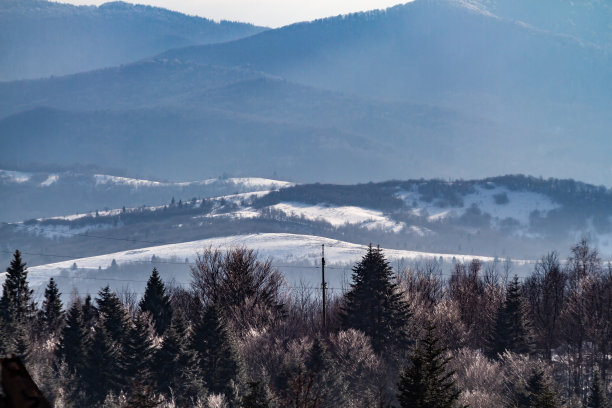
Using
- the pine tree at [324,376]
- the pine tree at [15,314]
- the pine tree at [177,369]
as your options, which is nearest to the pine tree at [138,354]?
the pine tree at [177,369]

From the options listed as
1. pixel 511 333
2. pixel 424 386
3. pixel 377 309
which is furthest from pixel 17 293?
pixel 424 386

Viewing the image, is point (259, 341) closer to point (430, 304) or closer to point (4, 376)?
point (430, 304)

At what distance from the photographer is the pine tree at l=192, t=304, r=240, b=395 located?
5797 centimetres

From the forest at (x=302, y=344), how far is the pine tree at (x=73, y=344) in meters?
0.10

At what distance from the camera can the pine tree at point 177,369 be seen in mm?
56531

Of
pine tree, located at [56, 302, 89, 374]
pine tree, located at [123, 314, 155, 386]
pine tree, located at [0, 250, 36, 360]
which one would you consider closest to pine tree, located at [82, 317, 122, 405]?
pine tree, located at [123, 314, 155, 386]

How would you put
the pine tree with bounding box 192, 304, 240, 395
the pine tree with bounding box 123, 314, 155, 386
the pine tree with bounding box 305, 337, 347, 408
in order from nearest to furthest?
the pine tree with bounding box 305, 337, 347, 408
the pine tree with bounding box 192, 304, 240, 395
the pine tree with bounding box 123, 314, 155, 386

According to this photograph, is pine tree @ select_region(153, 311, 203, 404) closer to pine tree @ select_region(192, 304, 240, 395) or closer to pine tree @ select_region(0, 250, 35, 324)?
pine tree @ select_region(192, 304, 240, 395)

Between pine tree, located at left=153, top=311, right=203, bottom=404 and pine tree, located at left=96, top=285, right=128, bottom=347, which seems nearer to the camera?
pine tree, located at left=153, top=311, right=203, bottom=404

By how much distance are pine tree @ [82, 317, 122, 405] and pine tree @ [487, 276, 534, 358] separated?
27385mm

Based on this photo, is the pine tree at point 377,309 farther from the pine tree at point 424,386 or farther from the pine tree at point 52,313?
the pine tree at point 424,386

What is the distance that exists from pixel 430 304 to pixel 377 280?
Answer: 15364 mm

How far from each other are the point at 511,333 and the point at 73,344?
103ft

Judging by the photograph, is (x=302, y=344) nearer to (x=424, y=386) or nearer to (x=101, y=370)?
(x=101, y=370)
